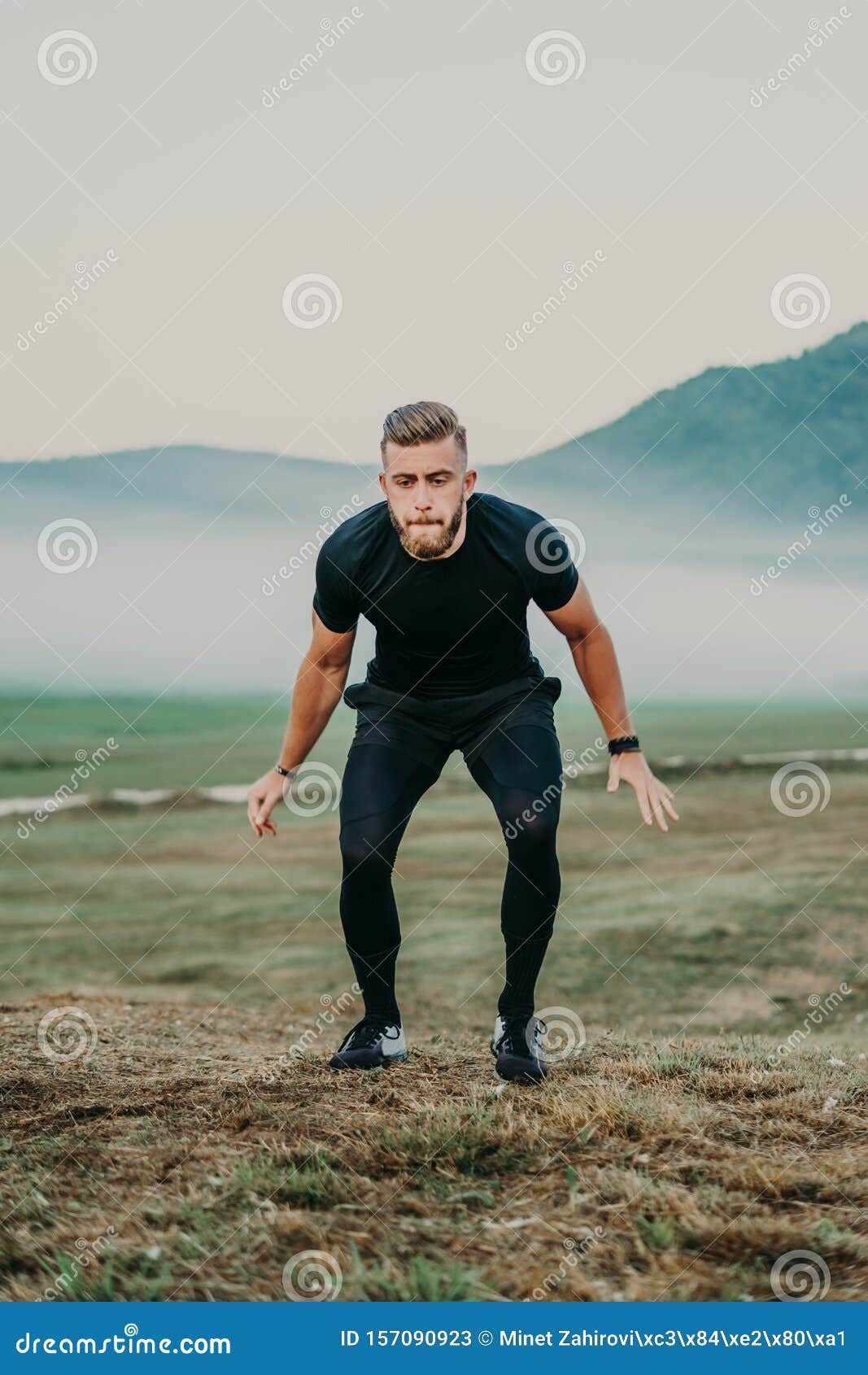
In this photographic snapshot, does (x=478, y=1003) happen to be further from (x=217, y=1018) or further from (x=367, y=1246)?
(x=367, y=1246)

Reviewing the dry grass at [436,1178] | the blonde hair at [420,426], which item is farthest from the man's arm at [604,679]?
the dry grass at [436,1178]

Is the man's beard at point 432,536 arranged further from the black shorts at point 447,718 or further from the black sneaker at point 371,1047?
the black sneaker at point 371,1047

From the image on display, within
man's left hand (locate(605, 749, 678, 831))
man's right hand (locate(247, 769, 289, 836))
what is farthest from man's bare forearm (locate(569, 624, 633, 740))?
man's right hand (locate(247, 769, 289, 836))

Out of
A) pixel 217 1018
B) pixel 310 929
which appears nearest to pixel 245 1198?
pixel 217 1018

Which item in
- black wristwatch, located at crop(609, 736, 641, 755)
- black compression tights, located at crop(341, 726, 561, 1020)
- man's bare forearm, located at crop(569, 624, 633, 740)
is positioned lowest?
black compression tights, located at crop(341, 726, 561, 1020)

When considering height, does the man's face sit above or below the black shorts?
above

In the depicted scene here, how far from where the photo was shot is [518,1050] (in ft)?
19.1

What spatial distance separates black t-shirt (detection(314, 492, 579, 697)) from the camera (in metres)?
5.75

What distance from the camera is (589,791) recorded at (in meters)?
35.4

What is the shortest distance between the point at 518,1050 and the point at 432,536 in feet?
7.58

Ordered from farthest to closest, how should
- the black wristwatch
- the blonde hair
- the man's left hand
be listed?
the black wristwatch
the man's left hand
the blonde hair

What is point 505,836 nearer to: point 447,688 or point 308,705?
point 447,688

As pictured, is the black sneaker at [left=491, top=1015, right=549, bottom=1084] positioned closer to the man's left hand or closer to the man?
the man

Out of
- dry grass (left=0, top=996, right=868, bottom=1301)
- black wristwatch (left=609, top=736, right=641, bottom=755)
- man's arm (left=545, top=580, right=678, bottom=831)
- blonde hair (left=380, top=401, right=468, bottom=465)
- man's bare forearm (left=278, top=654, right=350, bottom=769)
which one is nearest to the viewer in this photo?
dry grass (left=0, top=996, right=868, bottom=1301)
